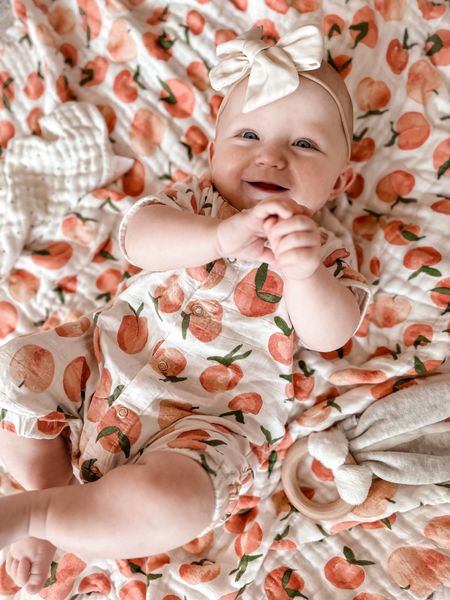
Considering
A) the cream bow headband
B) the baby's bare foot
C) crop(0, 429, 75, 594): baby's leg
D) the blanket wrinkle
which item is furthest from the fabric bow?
the baby's bare foot

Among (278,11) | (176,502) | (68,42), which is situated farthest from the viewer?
(68,42)

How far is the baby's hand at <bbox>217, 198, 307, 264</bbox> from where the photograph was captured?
921 mm

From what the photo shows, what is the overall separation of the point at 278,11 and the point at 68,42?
0.57 metres

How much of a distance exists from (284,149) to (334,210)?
35 centimetres

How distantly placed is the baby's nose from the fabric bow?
80mm

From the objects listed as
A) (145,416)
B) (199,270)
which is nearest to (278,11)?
(199,270)

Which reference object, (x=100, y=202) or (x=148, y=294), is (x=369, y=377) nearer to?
(x=148, y=294)

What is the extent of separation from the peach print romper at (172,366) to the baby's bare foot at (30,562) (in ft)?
0.53

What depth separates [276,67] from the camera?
109cm

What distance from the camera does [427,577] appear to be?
1165 mm

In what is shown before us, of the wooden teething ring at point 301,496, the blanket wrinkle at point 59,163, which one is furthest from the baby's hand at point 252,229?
the blanket wrinkle at point 59,163

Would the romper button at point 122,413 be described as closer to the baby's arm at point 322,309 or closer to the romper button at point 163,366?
the romper button at point 163,366

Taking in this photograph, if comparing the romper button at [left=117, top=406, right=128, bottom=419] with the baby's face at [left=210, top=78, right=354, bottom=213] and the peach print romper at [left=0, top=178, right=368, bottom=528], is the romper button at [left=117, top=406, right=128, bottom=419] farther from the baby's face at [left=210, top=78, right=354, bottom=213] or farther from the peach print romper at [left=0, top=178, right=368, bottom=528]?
the baby's face at [left=210, top=78, right=354, bottom=213]

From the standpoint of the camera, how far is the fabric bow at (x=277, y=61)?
109 cm
